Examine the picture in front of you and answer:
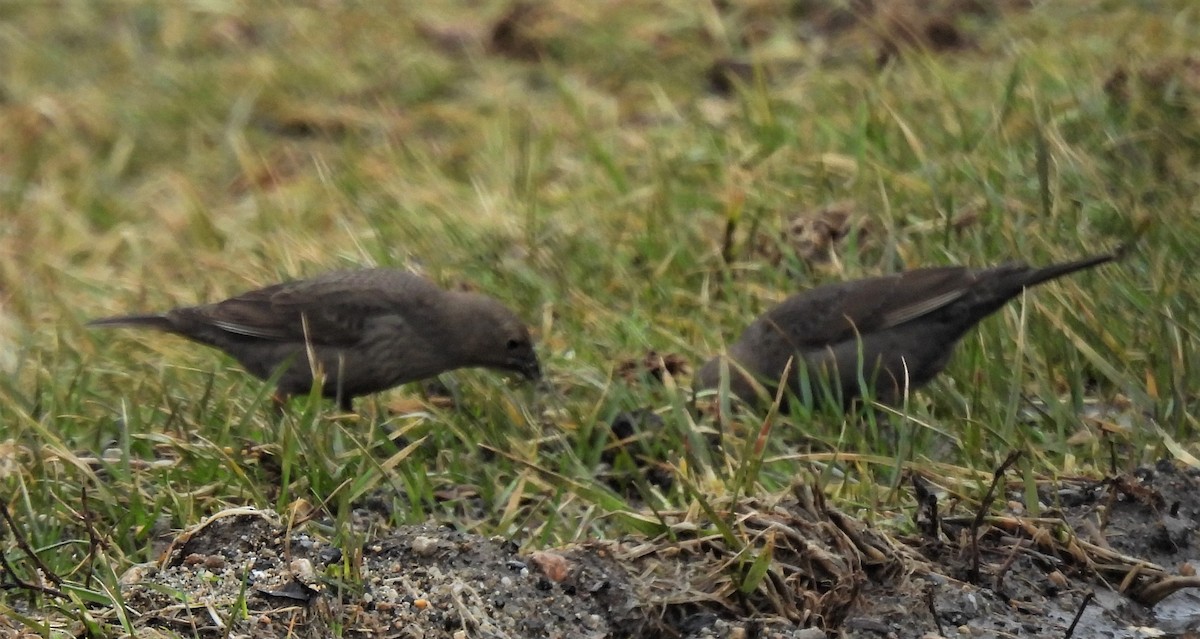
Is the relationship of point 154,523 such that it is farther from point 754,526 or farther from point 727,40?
point 727,40

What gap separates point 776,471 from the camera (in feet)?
16.2

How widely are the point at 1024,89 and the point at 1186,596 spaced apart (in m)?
3.24

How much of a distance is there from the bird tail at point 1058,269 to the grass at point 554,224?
81mm

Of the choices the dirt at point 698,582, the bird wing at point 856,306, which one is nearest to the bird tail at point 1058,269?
the bird wing at point 856,306

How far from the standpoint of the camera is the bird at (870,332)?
552cm

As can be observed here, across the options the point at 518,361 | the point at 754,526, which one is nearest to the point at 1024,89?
the point at 518,361

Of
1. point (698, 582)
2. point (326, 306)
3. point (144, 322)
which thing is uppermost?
point (698, 582)

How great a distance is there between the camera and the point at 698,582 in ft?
12.8

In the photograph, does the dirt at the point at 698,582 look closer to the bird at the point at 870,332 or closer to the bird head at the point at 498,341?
the bird at the point at 870,332

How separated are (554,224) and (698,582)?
3211 millimetres

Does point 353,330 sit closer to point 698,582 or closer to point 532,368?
point 532,368

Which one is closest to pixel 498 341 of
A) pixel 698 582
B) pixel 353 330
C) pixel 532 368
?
pixel 532 368

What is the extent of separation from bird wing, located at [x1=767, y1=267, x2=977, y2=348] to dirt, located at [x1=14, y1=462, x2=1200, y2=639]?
1.54m

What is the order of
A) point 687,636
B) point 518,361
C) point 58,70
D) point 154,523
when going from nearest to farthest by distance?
point 687,636 < point 154,523 < point 518,361 < point 58,70
